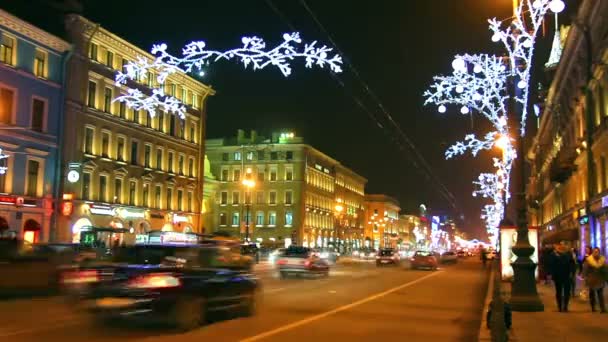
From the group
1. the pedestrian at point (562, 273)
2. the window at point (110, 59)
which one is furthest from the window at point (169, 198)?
the pedestrian at point (562, 273)

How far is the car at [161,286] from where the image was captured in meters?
11.3

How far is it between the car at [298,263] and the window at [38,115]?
68.8 ft

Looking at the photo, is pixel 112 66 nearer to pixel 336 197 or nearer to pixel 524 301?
pixel 524 301

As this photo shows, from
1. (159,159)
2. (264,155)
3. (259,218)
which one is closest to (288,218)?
(259,218)

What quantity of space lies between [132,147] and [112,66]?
24.2ft

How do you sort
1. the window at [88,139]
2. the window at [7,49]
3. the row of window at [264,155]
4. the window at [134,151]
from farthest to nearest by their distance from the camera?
the row of window at [264,155], the window at [134,151], the window at [88,139], the window at [7,49]

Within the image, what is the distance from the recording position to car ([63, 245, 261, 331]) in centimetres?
1133

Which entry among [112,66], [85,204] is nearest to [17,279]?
[85,204]

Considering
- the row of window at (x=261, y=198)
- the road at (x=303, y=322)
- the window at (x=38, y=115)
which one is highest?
the window at (x=38, y=115)

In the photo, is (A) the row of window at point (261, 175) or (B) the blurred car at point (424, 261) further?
(A) the row of window at point (261, 175)

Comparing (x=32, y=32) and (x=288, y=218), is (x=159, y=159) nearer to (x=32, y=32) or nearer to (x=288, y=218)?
(x=32, y=32)

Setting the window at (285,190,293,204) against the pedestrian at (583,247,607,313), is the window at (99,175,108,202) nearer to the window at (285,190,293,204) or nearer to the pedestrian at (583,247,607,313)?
the pedestrian at (583,247,607,313)

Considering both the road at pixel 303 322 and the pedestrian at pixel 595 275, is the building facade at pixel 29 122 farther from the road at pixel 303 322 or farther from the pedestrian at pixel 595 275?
the pedestrian at pixel 595 275

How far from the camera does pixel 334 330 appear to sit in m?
12.9
